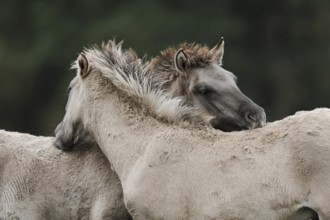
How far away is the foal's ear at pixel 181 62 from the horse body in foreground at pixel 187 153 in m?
0.63

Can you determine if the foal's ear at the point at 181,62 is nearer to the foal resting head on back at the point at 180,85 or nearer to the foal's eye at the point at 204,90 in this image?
the foal resting head on back at the point at 180,85

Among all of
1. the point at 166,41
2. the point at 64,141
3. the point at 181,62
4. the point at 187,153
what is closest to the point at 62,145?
the point at 64,141

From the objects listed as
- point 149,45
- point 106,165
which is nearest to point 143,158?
point 106,165

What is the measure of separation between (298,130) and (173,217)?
4.37ft

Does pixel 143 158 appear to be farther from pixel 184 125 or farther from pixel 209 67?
pixel 209 67

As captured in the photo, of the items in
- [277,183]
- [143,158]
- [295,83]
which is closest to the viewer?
[277,183]

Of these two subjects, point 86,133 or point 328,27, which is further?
point 328,27

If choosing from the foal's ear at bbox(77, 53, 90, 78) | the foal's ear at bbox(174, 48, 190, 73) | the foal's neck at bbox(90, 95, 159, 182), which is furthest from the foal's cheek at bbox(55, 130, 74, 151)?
the foal's ear at bbox(174, 48, 190, 73)

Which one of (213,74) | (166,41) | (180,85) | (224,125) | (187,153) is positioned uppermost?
(213,74)

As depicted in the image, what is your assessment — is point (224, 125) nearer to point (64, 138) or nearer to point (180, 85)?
point (180, 85)

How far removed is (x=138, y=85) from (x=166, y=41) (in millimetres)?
17306

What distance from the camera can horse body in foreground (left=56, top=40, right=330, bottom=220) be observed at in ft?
28.5

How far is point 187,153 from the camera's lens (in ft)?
30.6

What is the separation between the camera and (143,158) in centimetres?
950
